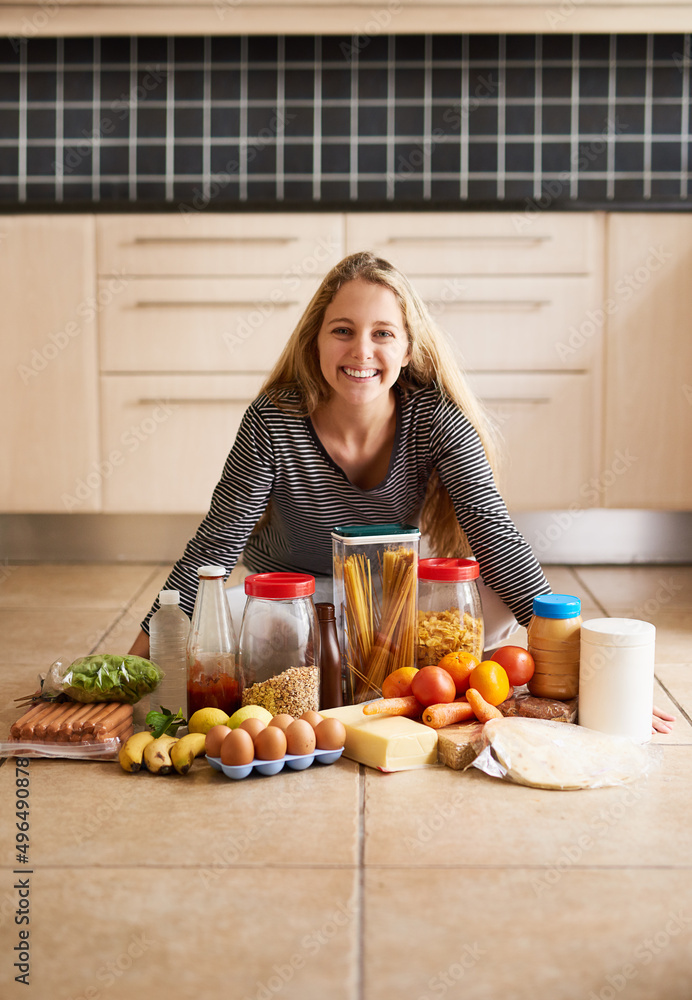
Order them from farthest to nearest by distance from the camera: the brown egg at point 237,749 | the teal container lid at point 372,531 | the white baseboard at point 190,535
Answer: the white baseboard at point 190,535
the teal container lid at point 372,531
the brown egg at point 237,749

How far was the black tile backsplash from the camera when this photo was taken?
3223 mm

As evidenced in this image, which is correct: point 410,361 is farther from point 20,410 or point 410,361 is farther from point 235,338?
point 20,410

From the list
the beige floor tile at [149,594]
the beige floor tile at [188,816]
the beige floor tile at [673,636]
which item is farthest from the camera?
the beige floor tile at [149,594]

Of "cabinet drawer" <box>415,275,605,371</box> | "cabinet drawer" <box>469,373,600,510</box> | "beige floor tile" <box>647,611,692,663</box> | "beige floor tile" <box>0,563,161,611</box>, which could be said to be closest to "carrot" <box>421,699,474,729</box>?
"beige floor tile" <box>647,611,692,663</box>

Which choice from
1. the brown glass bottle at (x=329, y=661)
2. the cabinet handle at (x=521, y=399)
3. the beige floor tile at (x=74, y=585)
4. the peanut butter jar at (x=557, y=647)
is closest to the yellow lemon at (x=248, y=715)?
the brown glass bottle at (x=329, y=661)

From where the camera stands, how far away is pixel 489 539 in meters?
1.73

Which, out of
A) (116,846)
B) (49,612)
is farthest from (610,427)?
(116,846)

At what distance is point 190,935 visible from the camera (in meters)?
0.98

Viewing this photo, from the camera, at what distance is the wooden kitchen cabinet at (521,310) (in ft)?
9.22

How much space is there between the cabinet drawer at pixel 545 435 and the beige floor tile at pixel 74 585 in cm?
110

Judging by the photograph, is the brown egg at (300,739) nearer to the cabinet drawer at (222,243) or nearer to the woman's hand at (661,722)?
the woman's hand at (661,722)

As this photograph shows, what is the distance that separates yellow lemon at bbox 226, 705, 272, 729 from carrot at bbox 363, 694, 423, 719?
0.15 metres

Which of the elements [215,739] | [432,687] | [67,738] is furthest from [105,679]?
[432,687]

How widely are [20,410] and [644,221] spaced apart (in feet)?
6.08
